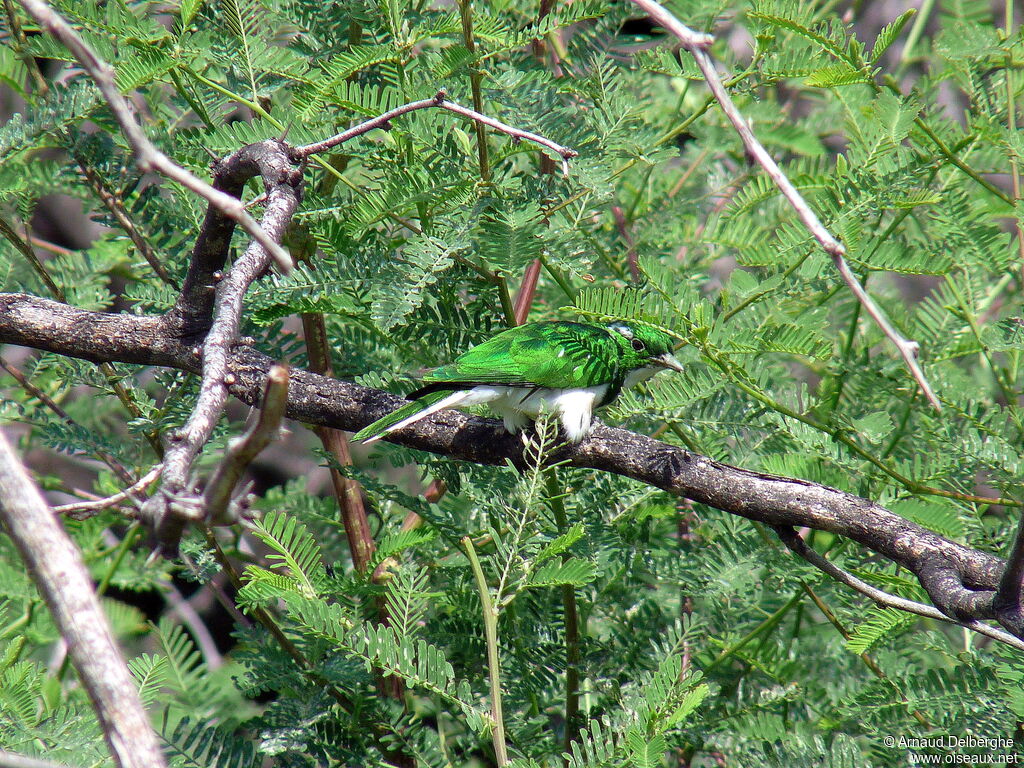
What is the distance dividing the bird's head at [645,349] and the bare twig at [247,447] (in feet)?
6.79

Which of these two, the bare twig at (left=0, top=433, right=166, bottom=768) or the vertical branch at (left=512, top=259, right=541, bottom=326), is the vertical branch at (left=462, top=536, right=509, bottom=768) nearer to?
the bare twig at (left=0, top=433, right=166, bottom=768)

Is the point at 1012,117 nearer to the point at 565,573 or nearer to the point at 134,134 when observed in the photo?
the point at 565,573

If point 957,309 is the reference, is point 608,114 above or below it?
above

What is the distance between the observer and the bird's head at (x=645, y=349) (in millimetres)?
3152

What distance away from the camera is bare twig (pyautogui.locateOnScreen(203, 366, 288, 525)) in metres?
1.17

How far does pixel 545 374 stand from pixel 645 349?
512 millimetres

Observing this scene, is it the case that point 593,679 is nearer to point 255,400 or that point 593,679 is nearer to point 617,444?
point 617,444

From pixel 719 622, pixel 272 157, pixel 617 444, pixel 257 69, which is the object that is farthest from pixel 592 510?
pixel 257 69

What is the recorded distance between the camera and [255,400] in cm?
250

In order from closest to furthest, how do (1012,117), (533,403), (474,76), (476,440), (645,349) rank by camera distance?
(474,76)
(476,440)
(1012,117)
(533,403)
(645,349)

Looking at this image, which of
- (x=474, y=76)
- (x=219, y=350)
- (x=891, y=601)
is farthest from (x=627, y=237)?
(x=219, y=350)

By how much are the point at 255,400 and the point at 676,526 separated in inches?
65.4

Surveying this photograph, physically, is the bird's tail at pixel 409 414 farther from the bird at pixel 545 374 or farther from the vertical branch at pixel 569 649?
the vertical branch at pixel 569 649

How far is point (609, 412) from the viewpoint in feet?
10.3
